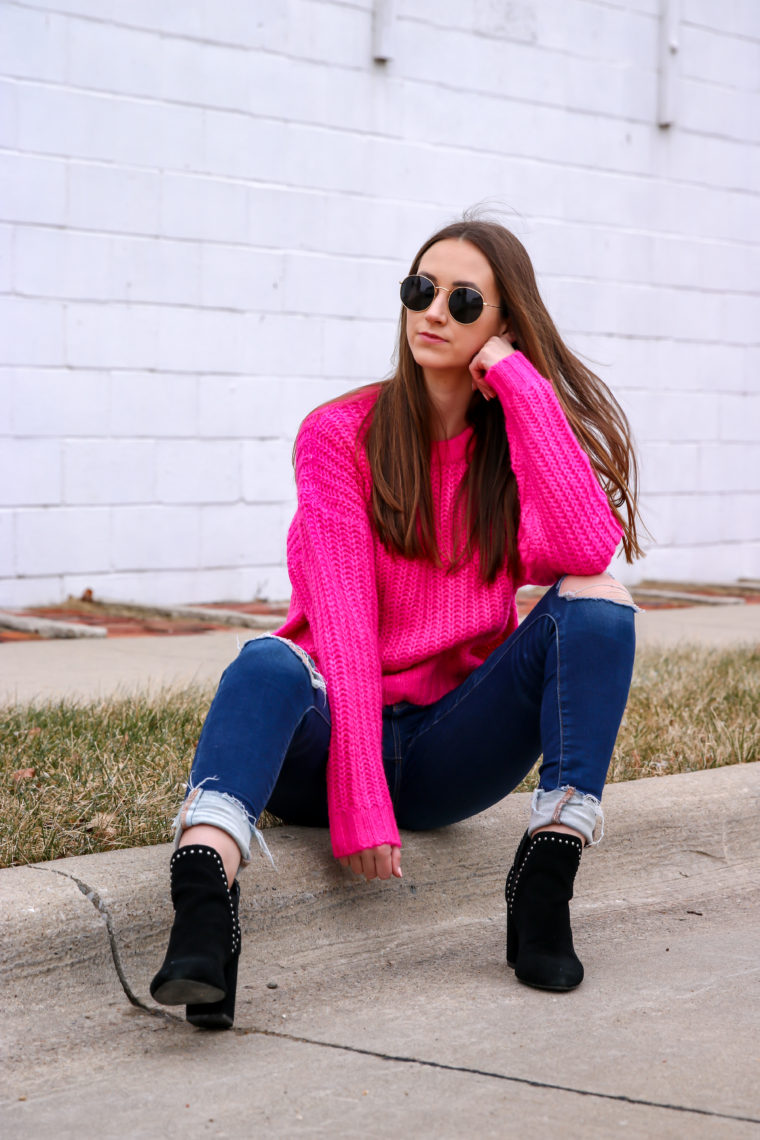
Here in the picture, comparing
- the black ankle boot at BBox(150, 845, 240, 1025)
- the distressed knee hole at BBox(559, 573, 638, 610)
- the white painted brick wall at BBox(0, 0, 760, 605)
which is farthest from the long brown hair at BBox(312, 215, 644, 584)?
the white painted brick wall at BBox(0, 0, 760, 605)

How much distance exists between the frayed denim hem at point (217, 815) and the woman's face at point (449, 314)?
924 millimetres

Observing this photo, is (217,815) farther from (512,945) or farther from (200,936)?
(512,945)

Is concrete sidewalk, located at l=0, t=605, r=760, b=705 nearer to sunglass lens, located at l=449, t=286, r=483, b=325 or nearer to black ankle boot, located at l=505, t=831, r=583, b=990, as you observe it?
sunglass lens, located at l=449, t=286, r=483, b=325

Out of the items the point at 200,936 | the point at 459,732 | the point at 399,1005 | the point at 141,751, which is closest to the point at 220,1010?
the point at 200,936

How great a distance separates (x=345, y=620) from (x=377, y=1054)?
0.73m

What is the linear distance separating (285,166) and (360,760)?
4.91 metres

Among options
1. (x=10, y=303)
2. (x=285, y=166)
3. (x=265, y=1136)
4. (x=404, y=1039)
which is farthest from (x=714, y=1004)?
(x=285, y=166)

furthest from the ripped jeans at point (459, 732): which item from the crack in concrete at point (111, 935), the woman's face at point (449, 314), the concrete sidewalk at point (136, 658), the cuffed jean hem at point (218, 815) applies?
the concrete sidewalk at point (136, 658)

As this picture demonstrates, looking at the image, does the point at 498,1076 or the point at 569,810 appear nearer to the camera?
the point at 498,1076

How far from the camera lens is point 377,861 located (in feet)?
7.84

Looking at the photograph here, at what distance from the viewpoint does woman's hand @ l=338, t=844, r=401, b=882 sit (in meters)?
2.38

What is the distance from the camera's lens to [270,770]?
2.27 metres

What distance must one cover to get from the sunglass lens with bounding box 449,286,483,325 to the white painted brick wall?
3822 mm

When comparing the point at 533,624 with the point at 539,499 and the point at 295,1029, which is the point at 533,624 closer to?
the point at 539,499
